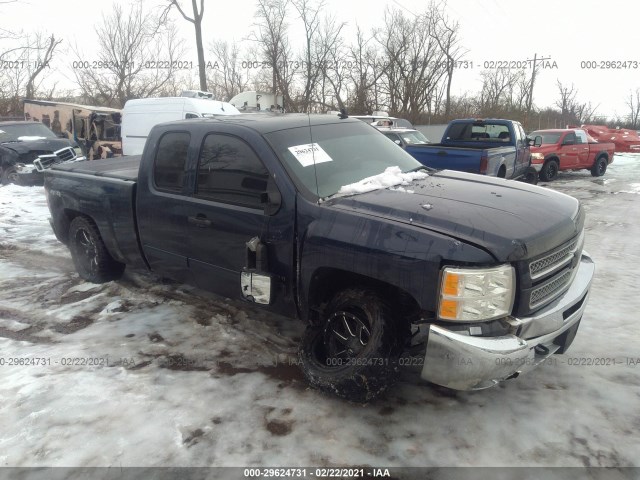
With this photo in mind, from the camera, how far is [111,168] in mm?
5340

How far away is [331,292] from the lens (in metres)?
3.32

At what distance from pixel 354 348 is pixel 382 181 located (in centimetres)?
122

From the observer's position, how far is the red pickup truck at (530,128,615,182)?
14.5 meters

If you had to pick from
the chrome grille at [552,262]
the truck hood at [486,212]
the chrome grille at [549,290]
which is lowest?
the chrome grille at [549,290]

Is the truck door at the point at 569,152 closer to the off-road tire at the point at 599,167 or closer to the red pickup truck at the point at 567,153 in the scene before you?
the red pickup truck at the point at 567,153

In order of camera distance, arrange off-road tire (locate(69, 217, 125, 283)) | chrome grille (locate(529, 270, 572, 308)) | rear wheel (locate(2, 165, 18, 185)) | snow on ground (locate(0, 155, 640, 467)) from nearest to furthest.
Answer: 1. snow on ground (locate(0, 155, 640, 467))
2. chrome grille (locate(529, 270, 572, 308))
3. off-road tire (locate(69, 217, 125, 283))
4. rear wheel (locate(2, 165, 18, 185))

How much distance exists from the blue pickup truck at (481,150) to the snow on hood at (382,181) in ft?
15.6

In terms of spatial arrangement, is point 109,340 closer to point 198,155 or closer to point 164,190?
point 164,190

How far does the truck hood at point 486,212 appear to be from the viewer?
8.63 ft

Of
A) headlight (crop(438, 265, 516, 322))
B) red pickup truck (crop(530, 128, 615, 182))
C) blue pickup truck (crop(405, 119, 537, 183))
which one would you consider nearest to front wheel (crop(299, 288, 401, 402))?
headlight (crop(438, 265, 516, 322))

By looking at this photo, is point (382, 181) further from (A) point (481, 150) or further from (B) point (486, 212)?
(A) point (481, 150)

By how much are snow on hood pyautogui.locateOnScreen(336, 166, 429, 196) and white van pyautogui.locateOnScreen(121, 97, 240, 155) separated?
8344 millimetres

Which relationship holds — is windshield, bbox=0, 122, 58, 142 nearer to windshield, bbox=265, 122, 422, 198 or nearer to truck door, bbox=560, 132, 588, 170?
windshield, bbox=265, 122, 422, 198

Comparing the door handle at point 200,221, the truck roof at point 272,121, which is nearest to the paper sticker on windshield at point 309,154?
the truck roof at point 272,121
